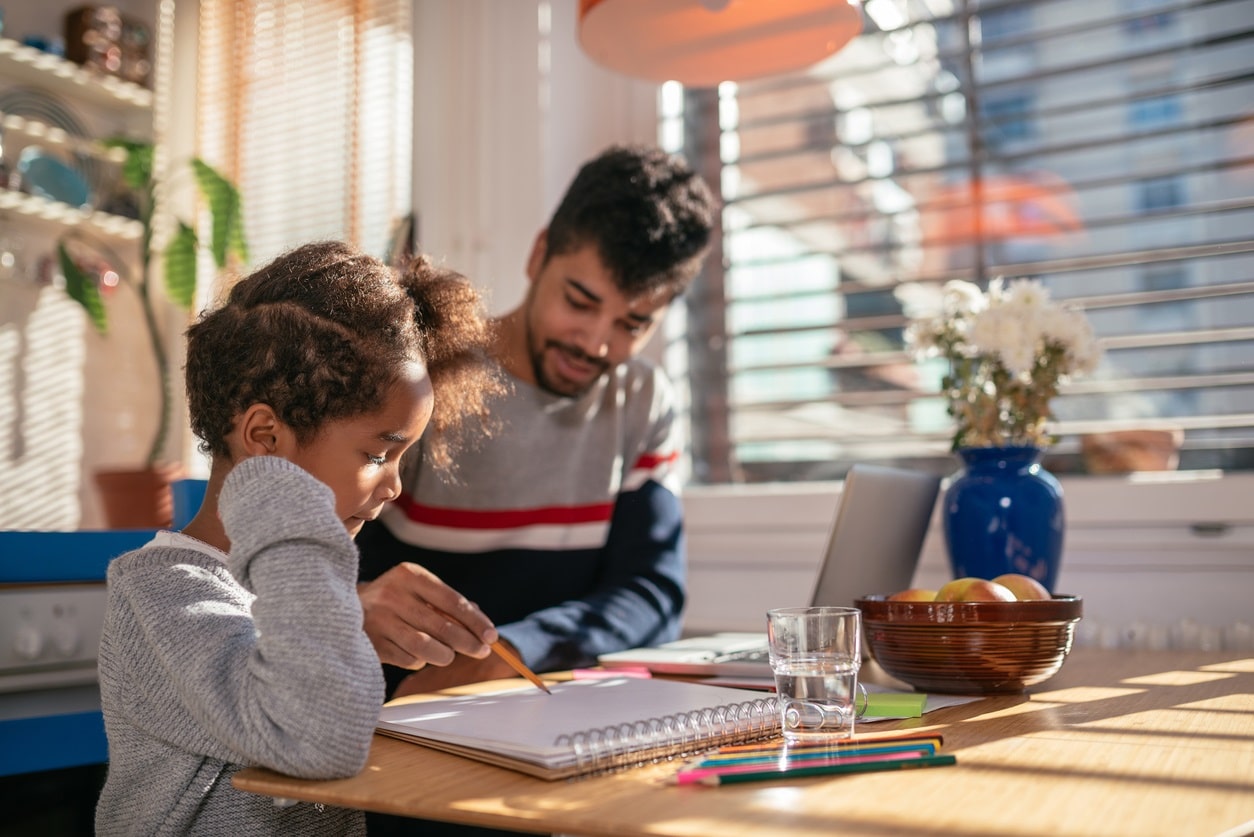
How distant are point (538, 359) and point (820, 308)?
70 centimetres

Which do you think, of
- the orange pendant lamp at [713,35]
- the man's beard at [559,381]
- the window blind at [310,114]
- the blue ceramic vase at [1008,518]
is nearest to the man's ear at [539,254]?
the man's beard at [559,381]

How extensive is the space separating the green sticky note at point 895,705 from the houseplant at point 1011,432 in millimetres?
434

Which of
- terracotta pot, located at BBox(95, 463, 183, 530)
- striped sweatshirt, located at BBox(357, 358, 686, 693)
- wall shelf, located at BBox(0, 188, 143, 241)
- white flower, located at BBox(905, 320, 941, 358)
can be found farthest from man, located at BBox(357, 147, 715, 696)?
wall shelf, located at BBox(0, 188, 143, 241)

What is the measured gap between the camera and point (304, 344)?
0.91 metres

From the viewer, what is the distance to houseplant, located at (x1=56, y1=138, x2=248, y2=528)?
2.18 m

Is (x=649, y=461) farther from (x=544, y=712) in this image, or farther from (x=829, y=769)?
(x=829, y=769)

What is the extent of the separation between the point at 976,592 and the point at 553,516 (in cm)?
68

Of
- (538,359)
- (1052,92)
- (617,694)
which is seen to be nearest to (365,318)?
(617,694)

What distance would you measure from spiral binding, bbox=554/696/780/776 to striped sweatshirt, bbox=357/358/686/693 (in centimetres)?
54

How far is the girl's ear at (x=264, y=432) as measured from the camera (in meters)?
0.90

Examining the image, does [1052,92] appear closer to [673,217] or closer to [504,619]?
[673,217]

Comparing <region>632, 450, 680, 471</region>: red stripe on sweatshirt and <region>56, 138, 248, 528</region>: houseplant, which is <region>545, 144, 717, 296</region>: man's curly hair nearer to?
<region>632, 450, 680, 471</region>: red stripe on sweatshirt

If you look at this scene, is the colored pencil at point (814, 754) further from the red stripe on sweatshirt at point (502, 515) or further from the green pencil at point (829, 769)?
the red stripe on sweatshirt at point (502, 515)

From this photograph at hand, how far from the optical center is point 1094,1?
6.03 ft
